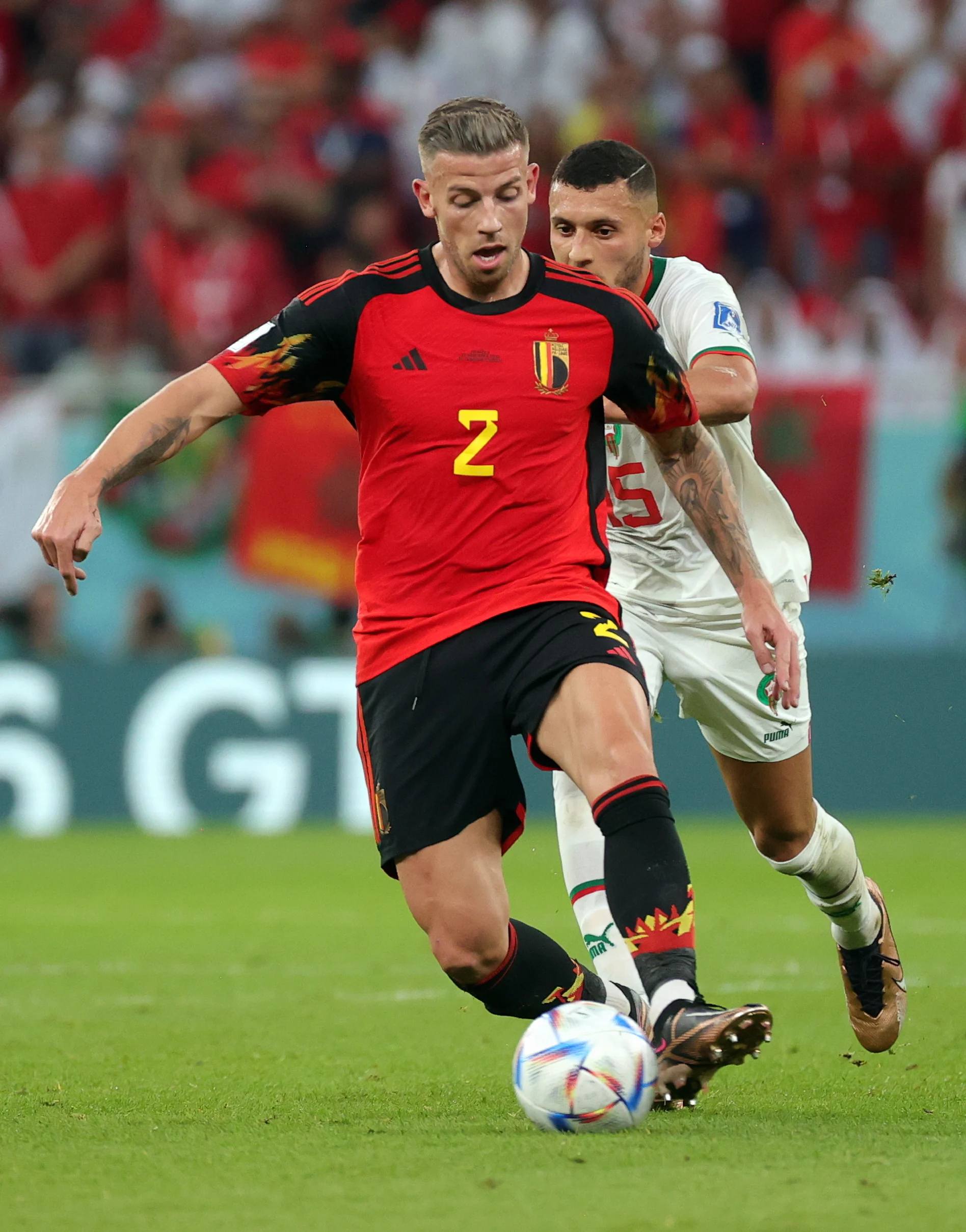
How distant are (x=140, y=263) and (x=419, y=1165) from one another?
1082 centimetres

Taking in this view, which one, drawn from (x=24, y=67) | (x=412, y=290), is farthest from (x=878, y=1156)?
(x=24, y=67)

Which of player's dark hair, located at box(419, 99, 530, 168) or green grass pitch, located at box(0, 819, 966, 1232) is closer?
green grass pitch, located at box(0, 819, 966, 1232)

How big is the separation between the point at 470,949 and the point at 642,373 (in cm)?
141

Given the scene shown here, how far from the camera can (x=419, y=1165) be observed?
375 centimetres

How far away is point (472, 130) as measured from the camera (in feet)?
14.7

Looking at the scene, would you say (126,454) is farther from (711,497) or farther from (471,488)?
(711,497)

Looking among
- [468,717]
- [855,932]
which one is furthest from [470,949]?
[855,932]

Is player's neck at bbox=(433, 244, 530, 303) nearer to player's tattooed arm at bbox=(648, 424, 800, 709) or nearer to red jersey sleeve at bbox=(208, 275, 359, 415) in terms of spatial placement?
red jersey sleeve at bbox=(208, 275, 359, 415)

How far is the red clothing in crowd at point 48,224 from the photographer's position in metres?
13.8

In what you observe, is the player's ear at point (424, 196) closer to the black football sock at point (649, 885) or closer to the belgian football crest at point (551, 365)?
the belgian football crest at point (551, 365)

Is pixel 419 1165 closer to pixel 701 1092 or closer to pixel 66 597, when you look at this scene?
pixel 701 1092

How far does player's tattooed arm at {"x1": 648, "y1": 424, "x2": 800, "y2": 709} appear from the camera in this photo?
479 centimetres

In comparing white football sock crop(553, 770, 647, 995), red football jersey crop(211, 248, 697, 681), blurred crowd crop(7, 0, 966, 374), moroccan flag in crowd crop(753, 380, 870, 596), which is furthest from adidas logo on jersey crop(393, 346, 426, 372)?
blurred crowd crop(7, 0, 966, 374)

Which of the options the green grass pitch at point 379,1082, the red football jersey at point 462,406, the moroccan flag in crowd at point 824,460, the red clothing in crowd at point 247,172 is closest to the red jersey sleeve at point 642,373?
the red football jersey at point 462,406
